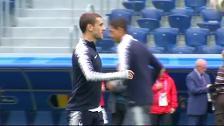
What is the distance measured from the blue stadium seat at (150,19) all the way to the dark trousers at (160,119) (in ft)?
5.93

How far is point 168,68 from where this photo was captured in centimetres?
1066

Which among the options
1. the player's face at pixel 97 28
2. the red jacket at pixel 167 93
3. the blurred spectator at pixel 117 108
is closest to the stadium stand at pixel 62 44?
the red jacket at pixel 167 93

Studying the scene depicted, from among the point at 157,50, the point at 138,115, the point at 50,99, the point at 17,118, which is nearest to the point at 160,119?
the point at 157,50

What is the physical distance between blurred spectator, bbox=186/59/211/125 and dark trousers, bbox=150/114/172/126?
1.08 ft

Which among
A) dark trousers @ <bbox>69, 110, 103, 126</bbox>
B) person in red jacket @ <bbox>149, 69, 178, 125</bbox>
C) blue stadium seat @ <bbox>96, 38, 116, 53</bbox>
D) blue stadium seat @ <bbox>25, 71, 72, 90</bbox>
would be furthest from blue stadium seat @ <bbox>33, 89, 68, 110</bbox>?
dark trousers @ <bbox>69, 110, 103, 126</bbox>

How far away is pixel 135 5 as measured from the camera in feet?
41.4

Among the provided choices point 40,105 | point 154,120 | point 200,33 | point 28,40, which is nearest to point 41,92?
point 40,105

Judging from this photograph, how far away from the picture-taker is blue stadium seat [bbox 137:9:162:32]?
1206cm

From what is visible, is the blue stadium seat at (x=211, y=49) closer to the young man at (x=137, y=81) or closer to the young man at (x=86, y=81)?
the young man at (x=137, y=81)

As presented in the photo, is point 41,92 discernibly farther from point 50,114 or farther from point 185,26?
point 185,26

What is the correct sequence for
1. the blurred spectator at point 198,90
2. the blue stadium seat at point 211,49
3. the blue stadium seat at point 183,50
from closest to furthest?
1. the blurred spectator at point 198,90
2. the blue stadium seat at point 211,49
3. the blue stadium seat at point 183,50

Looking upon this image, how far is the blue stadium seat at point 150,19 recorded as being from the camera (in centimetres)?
1206

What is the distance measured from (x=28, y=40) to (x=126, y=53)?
6209mm

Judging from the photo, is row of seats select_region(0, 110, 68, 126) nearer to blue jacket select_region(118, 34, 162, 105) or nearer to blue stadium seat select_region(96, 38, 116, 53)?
blue stadium seat select_region(96, 38, 116, 53)
